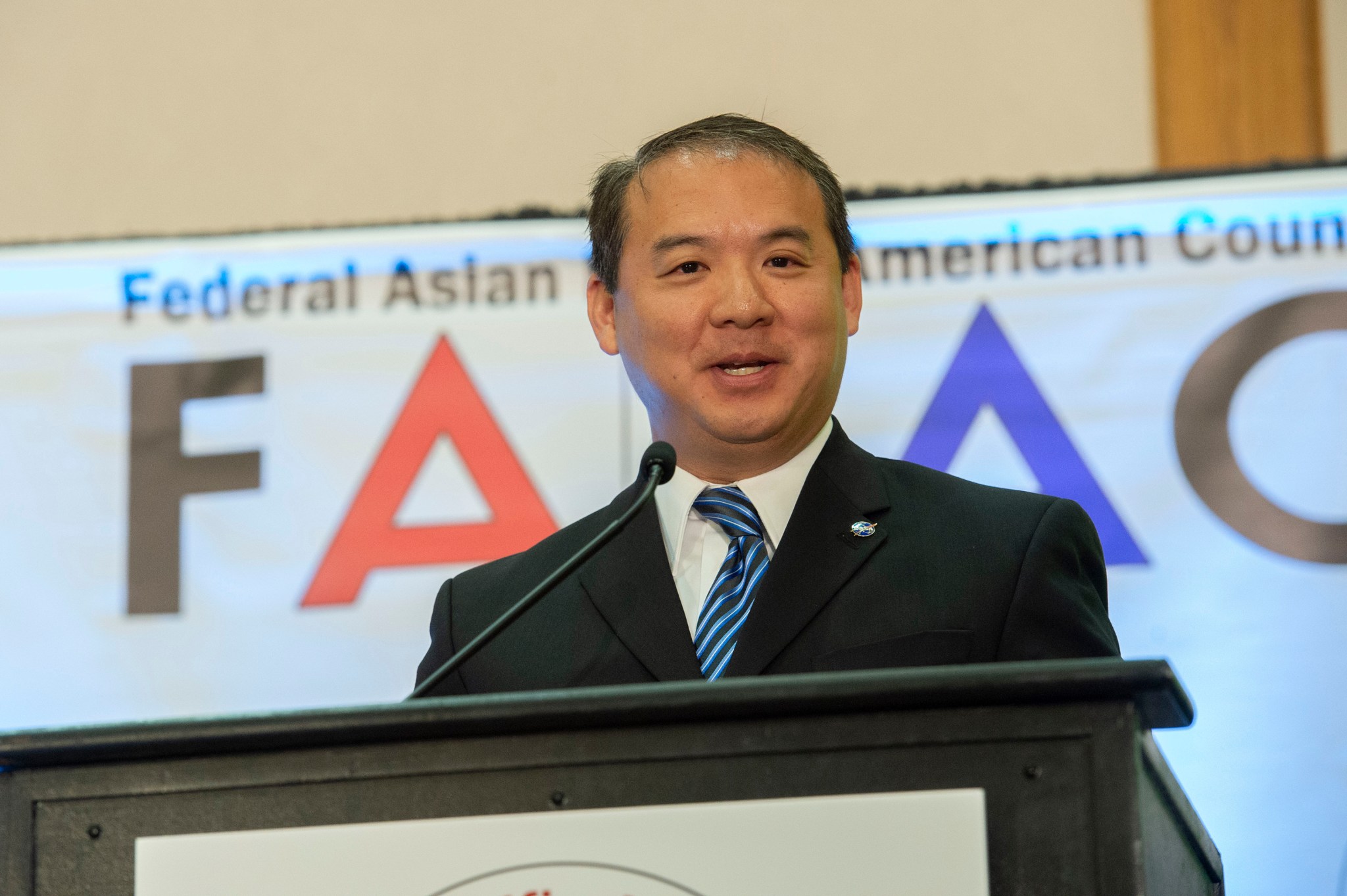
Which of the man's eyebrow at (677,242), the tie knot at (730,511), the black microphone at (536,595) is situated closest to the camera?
the black microphone at (536,595)

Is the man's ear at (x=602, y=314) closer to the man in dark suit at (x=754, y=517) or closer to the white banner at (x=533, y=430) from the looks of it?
the man in dark suit at (x=754, y=517)

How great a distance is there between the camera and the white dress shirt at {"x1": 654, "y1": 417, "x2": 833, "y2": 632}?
1.74 metres

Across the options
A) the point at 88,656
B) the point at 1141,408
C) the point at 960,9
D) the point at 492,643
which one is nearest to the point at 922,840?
the point at 492,643

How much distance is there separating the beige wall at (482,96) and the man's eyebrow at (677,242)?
1.28 m

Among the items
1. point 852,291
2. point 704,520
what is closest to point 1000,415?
point 852,291

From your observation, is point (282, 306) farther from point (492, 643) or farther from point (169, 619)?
point (492, 643)

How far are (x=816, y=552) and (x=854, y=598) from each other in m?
0.07

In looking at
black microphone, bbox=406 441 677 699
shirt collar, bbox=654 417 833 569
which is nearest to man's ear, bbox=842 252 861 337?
shirt collar, bbox=654 417 833 569

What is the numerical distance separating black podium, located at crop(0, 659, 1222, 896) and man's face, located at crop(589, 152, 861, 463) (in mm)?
779

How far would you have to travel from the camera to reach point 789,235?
1.83 metres

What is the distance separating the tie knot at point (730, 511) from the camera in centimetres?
172

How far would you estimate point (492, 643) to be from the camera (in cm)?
176

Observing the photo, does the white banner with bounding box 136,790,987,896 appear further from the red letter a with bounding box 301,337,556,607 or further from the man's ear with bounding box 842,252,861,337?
the red letter a with bounding box 301,337,556,607

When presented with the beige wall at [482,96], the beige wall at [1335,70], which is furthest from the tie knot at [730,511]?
the beige wall at [1335,70]
